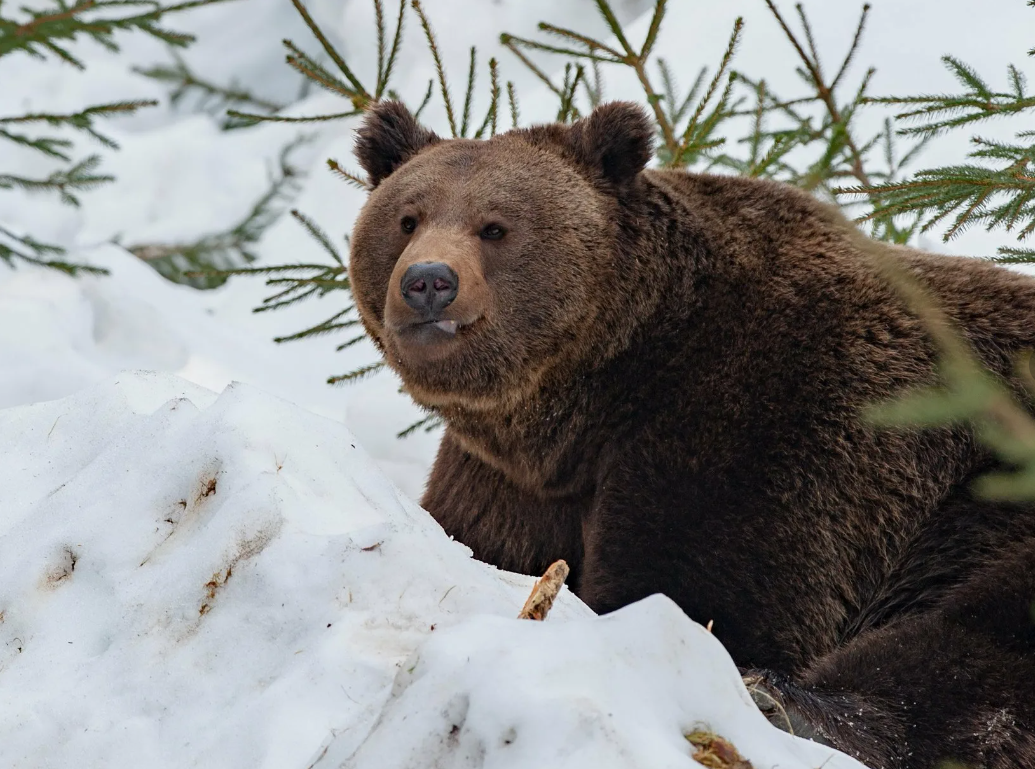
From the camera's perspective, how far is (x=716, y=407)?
13.6 ft

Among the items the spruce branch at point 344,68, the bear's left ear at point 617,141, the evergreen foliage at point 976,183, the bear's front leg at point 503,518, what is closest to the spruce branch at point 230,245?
the spruce branch at point 344,68

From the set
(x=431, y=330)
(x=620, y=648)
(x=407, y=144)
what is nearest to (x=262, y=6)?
(x=407, y=144)

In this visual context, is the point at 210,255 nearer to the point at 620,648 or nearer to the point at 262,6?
the point at 262,6

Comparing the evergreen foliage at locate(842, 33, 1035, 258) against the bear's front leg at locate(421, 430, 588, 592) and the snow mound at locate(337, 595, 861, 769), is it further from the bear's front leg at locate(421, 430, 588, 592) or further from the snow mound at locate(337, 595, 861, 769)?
the snow mound at locate(337, 595, 861, 769)

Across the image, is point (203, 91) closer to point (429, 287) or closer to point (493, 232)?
point (493, 232)

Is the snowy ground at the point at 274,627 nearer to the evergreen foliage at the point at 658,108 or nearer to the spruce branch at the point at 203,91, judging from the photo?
the evergreen foliage at the point at 658,108

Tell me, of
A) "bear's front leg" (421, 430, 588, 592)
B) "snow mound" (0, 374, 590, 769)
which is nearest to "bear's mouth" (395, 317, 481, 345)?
"snow mound" (0, 374, 590, 769)

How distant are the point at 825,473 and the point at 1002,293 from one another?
42.3 inches

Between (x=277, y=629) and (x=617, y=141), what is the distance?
260 cm

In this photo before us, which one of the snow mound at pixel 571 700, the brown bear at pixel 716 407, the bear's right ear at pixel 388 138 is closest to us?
the snow mound at pixel 571 700

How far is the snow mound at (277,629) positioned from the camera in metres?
2.28

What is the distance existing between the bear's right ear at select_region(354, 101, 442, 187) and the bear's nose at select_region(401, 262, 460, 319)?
44.5 inches

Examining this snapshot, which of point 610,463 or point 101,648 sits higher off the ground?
point 610,463

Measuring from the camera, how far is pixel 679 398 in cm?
425
